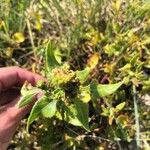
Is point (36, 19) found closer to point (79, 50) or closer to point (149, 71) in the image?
point (79, 50)

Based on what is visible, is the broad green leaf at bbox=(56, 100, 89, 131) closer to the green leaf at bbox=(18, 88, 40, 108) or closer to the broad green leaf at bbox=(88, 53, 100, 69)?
the green leaf at bbox=(18, 88, 40, 108)

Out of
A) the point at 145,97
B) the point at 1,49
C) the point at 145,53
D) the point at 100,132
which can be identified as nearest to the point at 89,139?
the point at 100,132

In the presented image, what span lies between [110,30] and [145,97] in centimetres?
33

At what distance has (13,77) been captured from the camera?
4.91 ft

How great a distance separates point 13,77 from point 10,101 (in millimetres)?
89

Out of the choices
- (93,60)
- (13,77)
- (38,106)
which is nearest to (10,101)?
(13,77)

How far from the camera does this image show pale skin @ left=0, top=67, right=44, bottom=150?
1392mm

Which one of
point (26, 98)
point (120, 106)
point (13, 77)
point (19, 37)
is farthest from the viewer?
point (19, 37)

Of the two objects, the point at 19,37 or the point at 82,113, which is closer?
the point at 82,113

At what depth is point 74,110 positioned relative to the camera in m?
1.40

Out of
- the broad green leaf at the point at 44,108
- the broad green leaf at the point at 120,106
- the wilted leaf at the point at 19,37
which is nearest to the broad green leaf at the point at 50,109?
the broad green leaf at the point at 44,108

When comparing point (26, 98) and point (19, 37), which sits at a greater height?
point (19, 37)

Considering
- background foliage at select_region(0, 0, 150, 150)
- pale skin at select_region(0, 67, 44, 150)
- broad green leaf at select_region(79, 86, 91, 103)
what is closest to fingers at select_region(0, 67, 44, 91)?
pale skin at select_region(0, 67, 44, 150)

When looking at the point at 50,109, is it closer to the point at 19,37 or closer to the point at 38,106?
the point at 38,106
